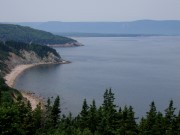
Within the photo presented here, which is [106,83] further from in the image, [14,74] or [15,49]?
[15,49]

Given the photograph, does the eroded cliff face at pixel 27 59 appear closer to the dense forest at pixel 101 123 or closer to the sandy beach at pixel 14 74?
the sandy beach at pixel 14 74

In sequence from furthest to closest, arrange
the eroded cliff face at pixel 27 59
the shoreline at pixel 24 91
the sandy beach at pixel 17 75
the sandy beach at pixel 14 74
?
1. the eroded cliff face at pixel 27 59
2. the sandy beach at pixel 14 74
3. the sandy beach at pixel 17 75
4. the shoreline at pixel 24 91

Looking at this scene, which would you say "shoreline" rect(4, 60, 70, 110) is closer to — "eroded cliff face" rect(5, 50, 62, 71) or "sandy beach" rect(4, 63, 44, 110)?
"sandy beach" rect(4, 63, 44, 110)

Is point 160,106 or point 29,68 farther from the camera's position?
point 29,68

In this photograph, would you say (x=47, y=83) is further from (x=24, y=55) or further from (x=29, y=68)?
(x=24, y=55)

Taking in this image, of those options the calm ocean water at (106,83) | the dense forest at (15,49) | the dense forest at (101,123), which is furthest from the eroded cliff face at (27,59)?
the dense forest at (101,123)

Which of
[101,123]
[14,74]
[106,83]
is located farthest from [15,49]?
[101,123]

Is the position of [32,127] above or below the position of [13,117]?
below

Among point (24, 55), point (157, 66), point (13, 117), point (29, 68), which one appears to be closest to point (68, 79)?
point (29, 68)
